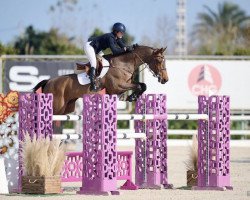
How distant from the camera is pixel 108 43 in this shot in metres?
14.8

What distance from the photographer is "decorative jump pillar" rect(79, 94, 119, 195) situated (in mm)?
11469

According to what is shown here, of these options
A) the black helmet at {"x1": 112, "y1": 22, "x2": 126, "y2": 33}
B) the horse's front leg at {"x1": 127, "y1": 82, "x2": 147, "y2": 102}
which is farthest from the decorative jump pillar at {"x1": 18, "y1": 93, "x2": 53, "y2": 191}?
the black helmet at {"x1": 112, "y1": 22, "x2": 126, "y2": 33}

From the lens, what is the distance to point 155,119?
12.5m

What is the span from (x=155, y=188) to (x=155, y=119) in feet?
3.03

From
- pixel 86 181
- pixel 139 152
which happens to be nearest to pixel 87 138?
pixel 86 181

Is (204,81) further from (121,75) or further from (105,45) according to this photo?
(105,45)

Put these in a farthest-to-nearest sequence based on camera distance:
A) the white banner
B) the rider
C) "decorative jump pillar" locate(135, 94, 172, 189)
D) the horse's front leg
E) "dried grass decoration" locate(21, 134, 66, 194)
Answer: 1. the white banner
2. the rider
3. the horse's front leg
4. "decorative jump pillar" locate(135, 94, 172, 189)
5. "dried grass decoration" locate(21, 134, 66, 194)

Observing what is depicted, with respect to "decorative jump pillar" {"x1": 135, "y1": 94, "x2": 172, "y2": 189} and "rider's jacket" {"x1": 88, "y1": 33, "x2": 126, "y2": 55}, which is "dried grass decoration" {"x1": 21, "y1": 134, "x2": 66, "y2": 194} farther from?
"rider's jacket" {"x1": 88, "y1": 33, "x2": 126, "y2": 55}

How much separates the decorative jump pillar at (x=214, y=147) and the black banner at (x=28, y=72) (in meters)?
13.2

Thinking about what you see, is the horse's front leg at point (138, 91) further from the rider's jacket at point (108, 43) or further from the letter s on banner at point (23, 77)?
the letter s on banner at point (23, 77)

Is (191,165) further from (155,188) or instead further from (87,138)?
(87,138)

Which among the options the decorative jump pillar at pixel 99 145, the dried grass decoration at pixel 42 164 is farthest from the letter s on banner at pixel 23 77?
the decorative jump pillar at pixel 99 145

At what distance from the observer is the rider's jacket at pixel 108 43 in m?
14.7

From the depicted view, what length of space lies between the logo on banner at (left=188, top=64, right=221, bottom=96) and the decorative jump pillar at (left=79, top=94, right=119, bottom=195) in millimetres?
15129
